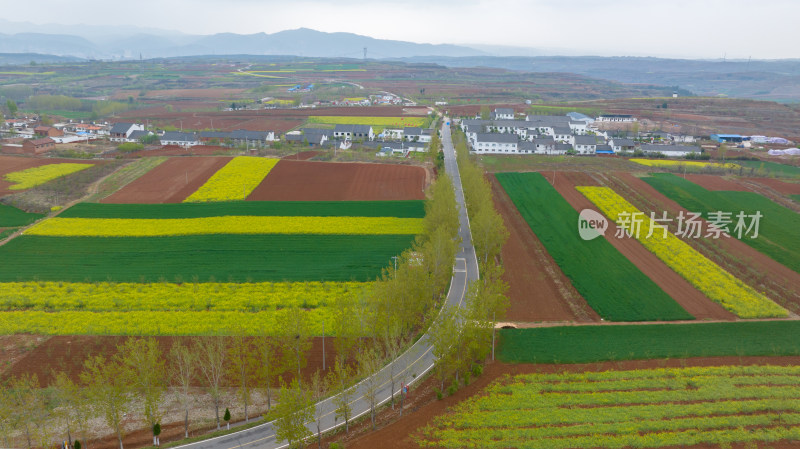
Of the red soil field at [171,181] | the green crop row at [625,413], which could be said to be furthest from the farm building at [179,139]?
the green crop row at [625,413]

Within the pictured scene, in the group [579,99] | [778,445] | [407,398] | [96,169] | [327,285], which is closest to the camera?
[778,445]

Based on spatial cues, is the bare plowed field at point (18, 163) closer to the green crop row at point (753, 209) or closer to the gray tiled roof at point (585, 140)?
the gray tiled roof at point (585, 140)

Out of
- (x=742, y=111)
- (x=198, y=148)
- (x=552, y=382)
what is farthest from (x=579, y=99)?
(x=552, y=382)

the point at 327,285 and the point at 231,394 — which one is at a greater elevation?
the point at 327,285

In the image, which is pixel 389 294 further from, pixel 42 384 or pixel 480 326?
pixel 42 384

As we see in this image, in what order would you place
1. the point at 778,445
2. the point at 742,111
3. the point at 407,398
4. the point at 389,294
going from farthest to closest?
the point at 742,111, the point at 389,294, the point at 407,398, the point at 778,445

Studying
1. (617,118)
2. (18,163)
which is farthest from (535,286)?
(617,118)

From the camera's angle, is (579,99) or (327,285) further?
(579,99)
